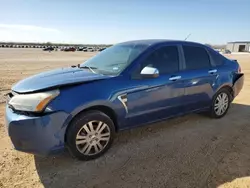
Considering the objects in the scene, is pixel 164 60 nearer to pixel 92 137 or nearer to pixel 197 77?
pixel 197 77

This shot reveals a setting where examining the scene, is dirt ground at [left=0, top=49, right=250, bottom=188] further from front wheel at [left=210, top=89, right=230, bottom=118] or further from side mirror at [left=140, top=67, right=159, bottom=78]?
side mirror at [left=140, top=67, right=159, bottom=78]

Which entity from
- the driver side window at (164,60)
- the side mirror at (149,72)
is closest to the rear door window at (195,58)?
the driver side window at (164,60)

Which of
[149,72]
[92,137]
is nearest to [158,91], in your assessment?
[149,72]

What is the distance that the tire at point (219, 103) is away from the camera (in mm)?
4809

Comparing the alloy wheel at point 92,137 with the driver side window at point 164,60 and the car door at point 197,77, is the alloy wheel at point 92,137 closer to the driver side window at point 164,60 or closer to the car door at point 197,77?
the driver side window at point 164,60

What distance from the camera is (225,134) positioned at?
421 cm

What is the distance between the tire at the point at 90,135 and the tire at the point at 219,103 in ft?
8.13

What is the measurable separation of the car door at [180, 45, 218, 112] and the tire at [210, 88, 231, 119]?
20cm

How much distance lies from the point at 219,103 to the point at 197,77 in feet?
3.35

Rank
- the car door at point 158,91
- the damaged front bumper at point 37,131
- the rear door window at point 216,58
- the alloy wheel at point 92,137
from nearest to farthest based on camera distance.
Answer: the damaged front bumper at point 37,131
the alloy wheel at point 92,137
the car door at point 158,91
the rear door window at point 216,58

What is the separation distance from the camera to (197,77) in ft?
14.1

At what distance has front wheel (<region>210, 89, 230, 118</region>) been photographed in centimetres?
482

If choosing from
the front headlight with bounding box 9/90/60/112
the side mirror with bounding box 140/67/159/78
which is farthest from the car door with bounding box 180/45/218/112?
the front headlight with bounding box 9/90/60/112

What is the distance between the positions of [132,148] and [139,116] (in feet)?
1.69
